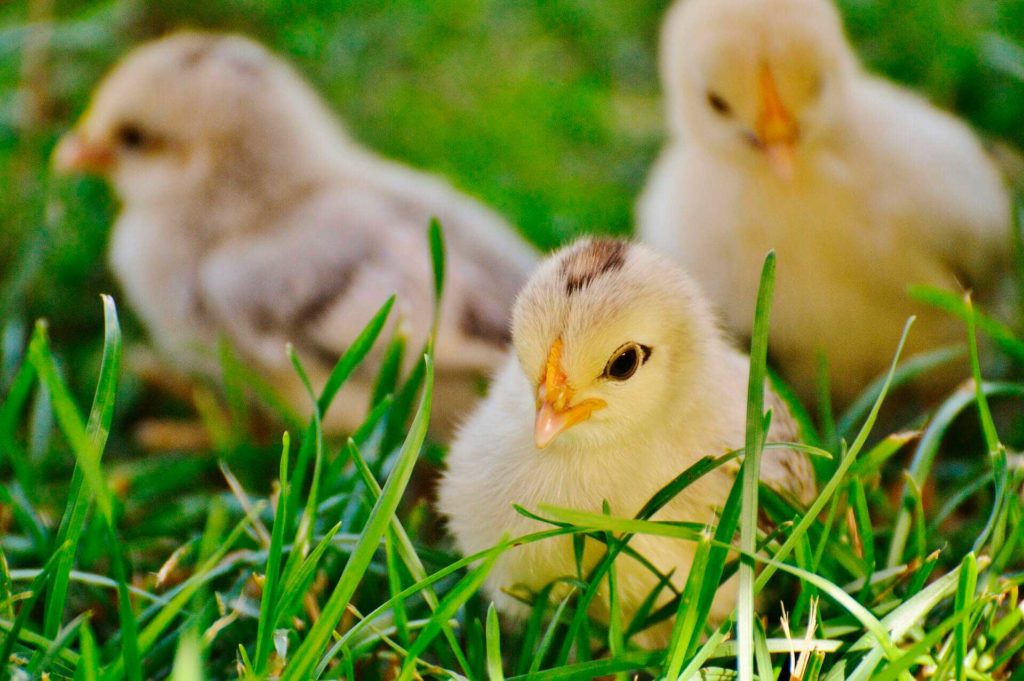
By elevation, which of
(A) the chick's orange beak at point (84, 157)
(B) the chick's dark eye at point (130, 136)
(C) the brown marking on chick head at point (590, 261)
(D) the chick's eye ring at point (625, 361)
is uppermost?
(C) the brown marking on chick head at point (590, 261)

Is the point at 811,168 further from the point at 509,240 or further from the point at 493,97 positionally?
the point at 493,97

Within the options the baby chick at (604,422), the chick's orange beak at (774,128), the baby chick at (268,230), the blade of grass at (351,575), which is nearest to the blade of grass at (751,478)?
the baby chick at (604,422)

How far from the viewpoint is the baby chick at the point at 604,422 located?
117 centimetres

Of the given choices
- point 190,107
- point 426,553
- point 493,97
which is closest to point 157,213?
point 190,107

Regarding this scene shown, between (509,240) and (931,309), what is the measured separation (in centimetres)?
80

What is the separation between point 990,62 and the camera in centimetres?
227

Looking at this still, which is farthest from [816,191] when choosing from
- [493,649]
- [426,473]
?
[493,649]

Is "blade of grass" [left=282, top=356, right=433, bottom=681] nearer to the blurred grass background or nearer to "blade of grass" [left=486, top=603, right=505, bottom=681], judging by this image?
"blade of grass" [left=486, top=603, right=505, bottom=681]

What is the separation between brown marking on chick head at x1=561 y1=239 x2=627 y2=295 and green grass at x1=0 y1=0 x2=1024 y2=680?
0.53 ft

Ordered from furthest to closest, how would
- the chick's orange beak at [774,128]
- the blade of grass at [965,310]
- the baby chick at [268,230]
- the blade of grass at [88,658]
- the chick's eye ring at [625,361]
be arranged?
1. the baby chick at [268,230]
2. the chick's orange beak at [774,128]
3. the blade of grass at [965,310]
4. the chick's eye ring at [625,361]
5. the blade of grass at [88,658]

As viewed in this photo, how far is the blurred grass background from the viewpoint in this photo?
2561mm

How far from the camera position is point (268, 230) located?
2168 mm

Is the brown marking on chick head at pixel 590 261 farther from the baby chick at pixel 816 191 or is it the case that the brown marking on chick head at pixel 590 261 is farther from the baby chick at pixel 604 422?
the baby chick at pixel 816 191

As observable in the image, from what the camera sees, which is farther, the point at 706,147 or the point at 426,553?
the point at 706,147
